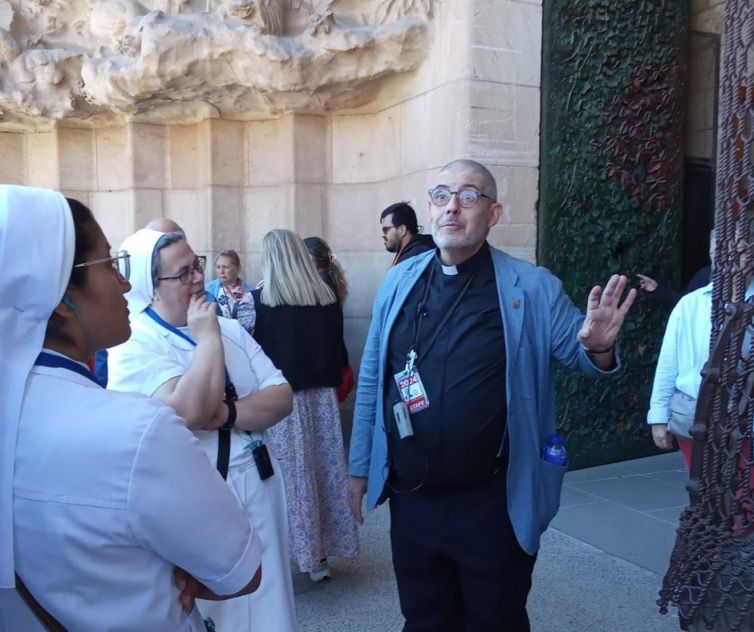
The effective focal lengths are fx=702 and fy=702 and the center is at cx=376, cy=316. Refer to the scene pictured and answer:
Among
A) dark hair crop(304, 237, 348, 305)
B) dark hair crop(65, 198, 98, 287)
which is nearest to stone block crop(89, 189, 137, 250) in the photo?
dark hair crop(304, 237, 348, 305)

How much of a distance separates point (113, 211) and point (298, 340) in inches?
166

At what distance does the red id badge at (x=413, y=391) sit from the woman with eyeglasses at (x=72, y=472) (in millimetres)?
1202

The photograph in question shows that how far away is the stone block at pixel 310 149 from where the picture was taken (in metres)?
6.49

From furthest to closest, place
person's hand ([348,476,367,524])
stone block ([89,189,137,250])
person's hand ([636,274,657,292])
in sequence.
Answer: stone block ([89,189,137,250])
person's hand ([636,274,657,292])
person's hand ([348,476,367,524])

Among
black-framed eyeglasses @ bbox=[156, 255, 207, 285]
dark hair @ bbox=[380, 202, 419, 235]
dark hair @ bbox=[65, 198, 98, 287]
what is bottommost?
black-framed eyeglasses @ bbox=[156, 255, 207, 285]

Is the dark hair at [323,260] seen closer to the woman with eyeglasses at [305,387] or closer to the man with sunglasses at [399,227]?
the man with sunglasses at [399,227]

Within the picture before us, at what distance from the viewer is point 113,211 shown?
7.11m

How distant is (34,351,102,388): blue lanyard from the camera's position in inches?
44.7

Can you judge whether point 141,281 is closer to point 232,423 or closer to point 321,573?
point 232,423

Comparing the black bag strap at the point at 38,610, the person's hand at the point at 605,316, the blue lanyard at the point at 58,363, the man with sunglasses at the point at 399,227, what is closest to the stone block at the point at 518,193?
the man with sunglasses at the point at 399,227

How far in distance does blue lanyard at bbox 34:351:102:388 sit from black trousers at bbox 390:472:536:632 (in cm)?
145

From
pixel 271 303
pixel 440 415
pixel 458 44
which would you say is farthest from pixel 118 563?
pixel 458 44

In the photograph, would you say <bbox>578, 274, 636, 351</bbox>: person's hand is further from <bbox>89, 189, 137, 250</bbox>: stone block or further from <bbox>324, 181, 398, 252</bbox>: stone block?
<bbox>89, 189, 137, 250</bbox>: stone block

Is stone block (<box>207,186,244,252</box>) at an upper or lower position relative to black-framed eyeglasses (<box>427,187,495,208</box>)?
upper
